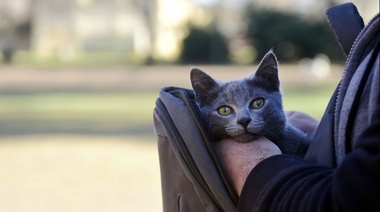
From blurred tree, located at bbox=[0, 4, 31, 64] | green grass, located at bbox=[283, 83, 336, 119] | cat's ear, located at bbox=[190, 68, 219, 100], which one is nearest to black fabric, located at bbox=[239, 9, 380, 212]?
cat's ear, located at bbox=[190, 68, 219, 100]

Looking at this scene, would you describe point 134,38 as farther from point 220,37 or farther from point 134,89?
point 134,89

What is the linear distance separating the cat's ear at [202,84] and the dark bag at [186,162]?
0.24ft

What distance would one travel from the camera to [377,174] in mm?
1212

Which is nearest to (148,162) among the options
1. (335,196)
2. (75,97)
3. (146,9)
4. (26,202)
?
(26,202)

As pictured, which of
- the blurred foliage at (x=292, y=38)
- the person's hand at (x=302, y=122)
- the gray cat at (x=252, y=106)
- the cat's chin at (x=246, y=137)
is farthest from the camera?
the blurred foliage at (x=292, y=38)

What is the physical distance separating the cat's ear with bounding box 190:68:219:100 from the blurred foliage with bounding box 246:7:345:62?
2467cm

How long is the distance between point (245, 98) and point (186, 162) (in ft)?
1.31

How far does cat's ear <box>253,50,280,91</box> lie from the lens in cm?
211

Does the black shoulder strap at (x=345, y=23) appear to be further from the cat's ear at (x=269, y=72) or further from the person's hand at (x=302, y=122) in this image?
the person's hand at (x=302, y=122)

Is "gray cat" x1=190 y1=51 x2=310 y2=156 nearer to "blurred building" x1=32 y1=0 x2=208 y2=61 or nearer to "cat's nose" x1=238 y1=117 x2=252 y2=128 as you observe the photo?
"cat's nose" x1=238 y1=117 x2=252 y2=128

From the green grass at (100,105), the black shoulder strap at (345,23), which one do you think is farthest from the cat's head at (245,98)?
the green grass at (100,105)

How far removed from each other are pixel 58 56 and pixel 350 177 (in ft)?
105

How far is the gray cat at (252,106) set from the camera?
2.05m

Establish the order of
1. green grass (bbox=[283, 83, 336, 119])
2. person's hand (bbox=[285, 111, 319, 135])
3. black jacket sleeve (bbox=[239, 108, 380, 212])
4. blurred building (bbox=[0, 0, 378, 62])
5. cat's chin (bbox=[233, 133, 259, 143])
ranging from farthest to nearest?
blurred building (bbox=[0, 0, 378, 62])
green grass (bbox=[283, 83, 336, 119])
person's hand (bbox=[285, 111, 319, 135])
cat's chin (bbox=[233, 133, 259, 143])
black jacket sleeve (bbox=[239, 108, 380, 212])
